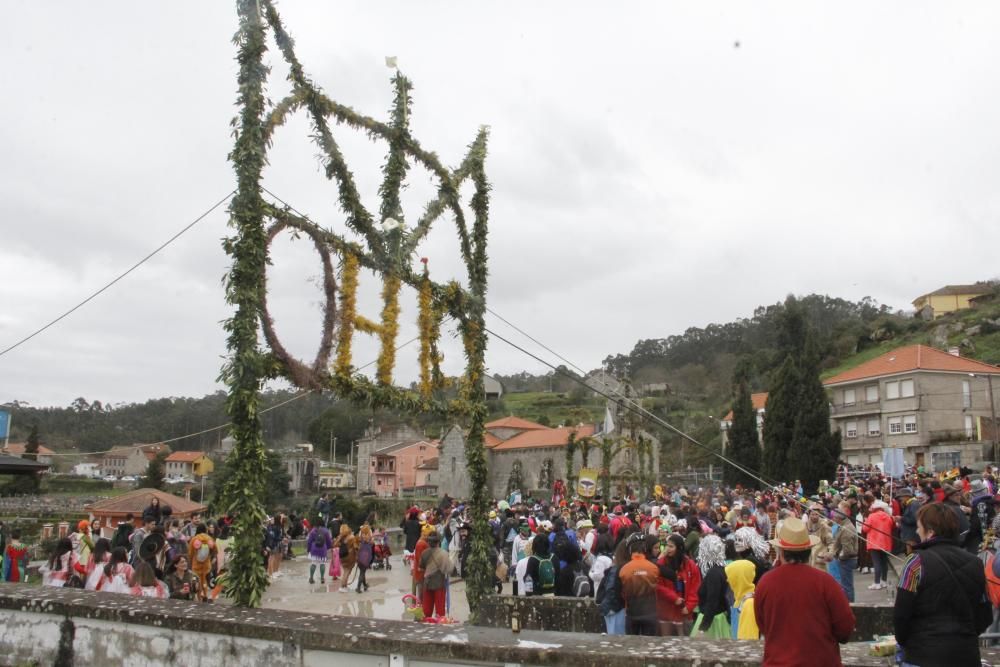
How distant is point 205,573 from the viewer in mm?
12594

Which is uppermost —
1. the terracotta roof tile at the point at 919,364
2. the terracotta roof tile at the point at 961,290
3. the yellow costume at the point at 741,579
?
the terracotta roof tile at the point at 961,290

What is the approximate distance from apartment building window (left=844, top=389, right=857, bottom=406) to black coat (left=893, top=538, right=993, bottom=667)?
57.2m

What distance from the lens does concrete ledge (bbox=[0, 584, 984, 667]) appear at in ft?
15.2

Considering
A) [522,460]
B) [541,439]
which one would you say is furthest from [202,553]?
[541,439]

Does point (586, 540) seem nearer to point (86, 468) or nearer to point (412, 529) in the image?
point (412, 529)

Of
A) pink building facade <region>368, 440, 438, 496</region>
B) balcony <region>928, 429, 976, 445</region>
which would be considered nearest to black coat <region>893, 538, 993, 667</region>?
balcony <region>928, 429, 976, 445</region>

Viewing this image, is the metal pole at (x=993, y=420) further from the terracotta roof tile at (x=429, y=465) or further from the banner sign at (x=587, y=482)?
the terracotta roof tile at (x=429, y=465)

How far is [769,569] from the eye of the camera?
8.20 m

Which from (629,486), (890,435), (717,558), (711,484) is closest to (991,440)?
(890,435)

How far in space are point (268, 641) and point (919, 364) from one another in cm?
5331

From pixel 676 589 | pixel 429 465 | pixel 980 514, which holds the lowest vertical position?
pixel 429 465

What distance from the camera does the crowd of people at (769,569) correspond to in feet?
13.3

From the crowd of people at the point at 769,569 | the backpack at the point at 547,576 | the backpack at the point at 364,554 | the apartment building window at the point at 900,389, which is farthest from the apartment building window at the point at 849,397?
the backpack at the point at 547,576

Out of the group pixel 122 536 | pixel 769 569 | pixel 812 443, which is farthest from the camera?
pixel 812 443
